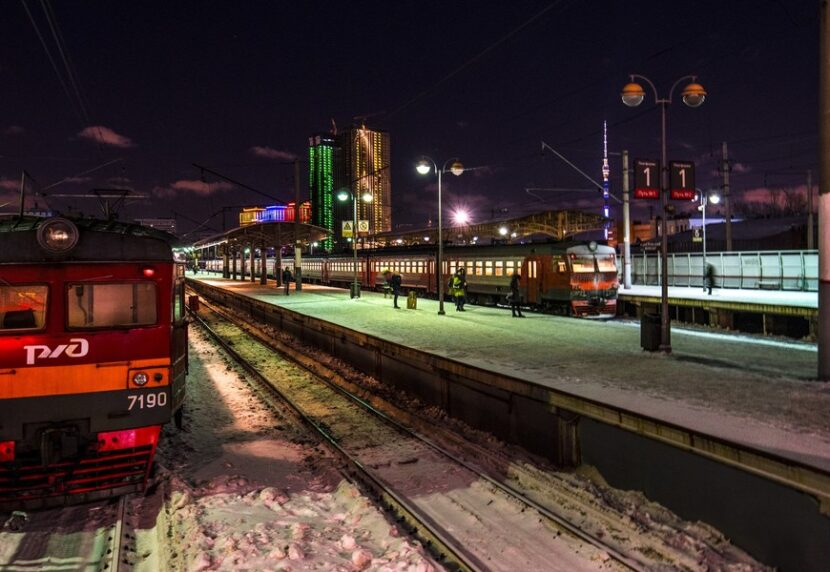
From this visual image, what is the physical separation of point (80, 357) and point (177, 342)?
1.29 metres

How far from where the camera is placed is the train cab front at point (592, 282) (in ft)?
74.1

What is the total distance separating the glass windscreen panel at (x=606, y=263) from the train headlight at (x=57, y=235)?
1993 centimetres

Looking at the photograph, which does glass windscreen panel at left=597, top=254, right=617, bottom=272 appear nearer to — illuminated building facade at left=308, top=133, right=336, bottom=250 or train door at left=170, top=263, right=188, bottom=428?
train door at left=170, top=263, right=188, bottom=428

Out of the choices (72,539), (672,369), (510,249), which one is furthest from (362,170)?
(72,539)

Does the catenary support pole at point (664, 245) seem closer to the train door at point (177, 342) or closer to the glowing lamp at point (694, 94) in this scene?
the glowing lamp at point (694, 94)

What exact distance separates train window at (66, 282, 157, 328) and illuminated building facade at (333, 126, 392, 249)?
2024cm

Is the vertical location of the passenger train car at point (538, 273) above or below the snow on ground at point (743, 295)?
above

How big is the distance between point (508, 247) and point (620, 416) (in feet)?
65.3

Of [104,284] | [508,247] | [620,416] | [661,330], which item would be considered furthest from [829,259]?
[508,247]

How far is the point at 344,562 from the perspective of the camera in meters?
5.74

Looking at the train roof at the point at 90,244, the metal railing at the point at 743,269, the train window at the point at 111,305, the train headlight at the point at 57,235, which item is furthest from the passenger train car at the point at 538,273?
the train headlight at the point at 57,235

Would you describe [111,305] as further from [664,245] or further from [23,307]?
[664,245]

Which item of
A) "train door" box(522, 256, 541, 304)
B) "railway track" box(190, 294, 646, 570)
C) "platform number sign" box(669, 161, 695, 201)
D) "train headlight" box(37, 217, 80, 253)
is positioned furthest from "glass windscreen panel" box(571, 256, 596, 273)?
"train headlight" box(37, 217, 80, 253)

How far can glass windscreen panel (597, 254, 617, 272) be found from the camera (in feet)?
76.6
